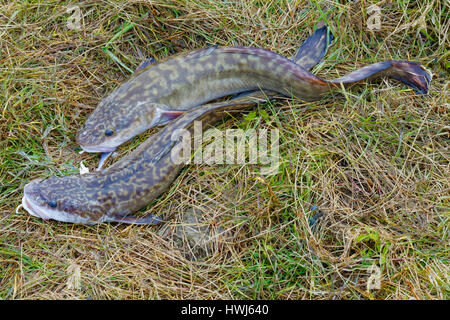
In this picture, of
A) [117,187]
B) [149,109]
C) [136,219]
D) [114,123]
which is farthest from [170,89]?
[136,219]

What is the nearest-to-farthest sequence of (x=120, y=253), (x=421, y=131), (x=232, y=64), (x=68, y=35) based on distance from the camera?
(x=120, y=253) → (x=421, y=131) → (x=232, y=64) → (x=68, y=35)

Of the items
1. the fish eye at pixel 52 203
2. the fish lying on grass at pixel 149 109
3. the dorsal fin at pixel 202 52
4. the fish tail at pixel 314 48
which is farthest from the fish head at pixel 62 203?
the fish tail at pixel 314 48

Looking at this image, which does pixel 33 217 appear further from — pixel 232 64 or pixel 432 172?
pixel 432 172

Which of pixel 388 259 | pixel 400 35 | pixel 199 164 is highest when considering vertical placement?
pixel 400 35

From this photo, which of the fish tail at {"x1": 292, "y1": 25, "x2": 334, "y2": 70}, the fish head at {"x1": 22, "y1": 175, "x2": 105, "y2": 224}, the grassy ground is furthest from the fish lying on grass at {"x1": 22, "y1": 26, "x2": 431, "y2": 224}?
the fish tail at {"x1": 292, "y1": 25, "x2": 334, "y2": 70}

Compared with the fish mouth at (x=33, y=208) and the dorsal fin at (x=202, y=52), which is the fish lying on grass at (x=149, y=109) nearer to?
the dorsal fin at (x=202, y=52)

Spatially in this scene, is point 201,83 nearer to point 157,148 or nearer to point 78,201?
point 157,148

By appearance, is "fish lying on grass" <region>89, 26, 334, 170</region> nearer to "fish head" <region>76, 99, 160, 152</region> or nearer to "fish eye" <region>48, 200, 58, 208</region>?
"fish head" <region>76, 99, 160, 152</region>

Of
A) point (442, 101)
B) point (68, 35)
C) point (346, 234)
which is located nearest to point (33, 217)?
point (68, 35)
